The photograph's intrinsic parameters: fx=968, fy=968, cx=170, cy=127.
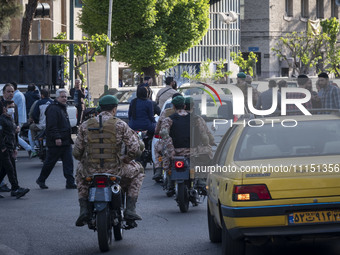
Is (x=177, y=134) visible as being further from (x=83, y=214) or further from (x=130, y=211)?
(x=83, y=214)

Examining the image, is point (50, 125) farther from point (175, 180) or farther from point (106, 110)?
point (106, 110)

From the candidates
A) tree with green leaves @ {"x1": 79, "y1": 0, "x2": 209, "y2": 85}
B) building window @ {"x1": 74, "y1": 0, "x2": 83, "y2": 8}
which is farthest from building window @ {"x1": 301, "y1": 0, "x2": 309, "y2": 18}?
building window @ {"x1": 74, "y1": 0, "x2": 83, "y2": 8}

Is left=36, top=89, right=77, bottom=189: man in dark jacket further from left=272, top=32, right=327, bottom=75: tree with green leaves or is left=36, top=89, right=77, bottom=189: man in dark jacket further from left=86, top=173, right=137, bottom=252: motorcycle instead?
left=272, top=32, right=327, bottom=75: tree with green leaves

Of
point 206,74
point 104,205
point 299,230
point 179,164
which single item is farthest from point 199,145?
point 206,74

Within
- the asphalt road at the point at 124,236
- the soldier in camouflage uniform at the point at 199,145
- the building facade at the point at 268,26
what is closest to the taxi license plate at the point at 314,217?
the asphalt road at the point at 124,236

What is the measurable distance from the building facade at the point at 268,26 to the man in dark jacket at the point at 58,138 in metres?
63.8

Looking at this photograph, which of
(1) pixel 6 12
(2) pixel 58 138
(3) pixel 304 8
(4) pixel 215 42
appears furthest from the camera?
(3) pixel 304 8

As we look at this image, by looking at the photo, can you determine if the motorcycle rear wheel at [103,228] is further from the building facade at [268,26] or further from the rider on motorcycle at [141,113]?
the building facade at [268,26]

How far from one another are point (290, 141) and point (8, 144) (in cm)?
744

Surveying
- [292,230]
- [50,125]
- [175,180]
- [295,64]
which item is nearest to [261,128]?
[292,230]

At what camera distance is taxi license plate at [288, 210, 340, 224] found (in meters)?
7.99

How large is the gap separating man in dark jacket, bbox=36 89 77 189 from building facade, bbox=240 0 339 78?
2512 inches

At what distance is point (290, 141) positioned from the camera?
8.92 meters

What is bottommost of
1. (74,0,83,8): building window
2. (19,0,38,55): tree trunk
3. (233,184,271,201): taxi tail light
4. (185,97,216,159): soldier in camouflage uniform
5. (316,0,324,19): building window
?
(233,184,271,201): taxi tail light
